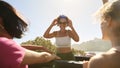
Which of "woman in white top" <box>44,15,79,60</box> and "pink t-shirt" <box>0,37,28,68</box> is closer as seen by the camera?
"pink t-shirt" <box>0,37,28,68</box>

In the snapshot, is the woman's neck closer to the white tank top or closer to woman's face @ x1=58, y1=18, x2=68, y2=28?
the white tank top

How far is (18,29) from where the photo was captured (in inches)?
80.7

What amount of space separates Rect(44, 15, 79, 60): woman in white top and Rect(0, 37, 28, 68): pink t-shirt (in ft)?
16.5

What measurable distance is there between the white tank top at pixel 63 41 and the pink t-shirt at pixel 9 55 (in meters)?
5.23

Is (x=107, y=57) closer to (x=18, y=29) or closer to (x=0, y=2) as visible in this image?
(x=18, y=29)

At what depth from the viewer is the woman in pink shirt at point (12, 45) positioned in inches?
64.2

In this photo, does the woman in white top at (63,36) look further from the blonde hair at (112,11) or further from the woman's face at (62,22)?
the blonde hair at (112,11)

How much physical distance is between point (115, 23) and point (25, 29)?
68 cm

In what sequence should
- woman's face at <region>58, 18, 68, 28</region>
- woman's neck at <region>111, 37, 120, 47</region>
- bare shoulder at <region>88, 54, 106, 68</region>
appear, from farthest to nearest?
1. woman's face at <region>58, 18, 68, 28</region>
2. woman's neck at <region>111, 37, 120, 47</region>
3. bare shoulder at <region>88, 54, 106, 68</region>

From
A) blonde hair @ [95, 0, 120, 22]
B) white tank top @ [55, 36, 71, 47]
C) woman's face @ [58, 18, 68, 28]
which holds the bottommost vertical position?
blonde hair @ [95, 0, 120, 22]

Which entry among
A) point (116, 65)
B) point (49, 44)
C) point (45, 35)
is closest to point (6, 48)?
point (116, 65)

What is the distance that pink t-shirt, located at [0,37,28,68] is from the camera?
1624mm

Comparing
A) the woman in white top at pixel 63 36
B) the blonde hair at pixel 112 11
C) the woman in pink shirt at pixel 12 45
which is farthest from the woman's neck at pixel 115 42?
the woman in white top at pixel 63 36

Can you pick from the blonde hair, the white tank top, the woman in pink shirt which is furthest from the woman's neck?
the white tank top
